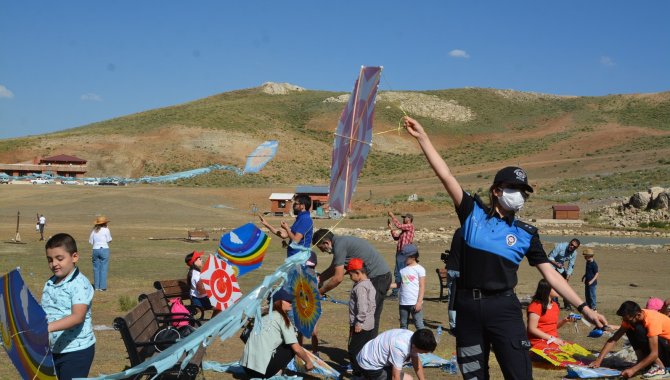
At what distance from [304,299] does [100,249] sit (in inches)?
346

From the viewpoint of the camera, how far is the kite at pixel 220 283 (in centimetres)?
847

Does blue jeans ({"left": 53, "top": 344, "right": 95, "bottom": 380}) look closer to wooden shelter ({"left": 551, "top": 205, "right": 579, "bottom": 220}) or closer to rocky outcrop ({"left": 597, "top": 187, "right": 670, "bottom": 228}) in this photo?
rocky outcrop ({"left": 597, "top": 187, "right": 670, "bottom": 228})

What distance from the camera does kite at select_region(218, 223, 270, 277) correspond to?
9.62m

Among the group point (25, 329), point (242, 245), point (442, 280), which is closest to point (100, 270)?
point (242, 245)

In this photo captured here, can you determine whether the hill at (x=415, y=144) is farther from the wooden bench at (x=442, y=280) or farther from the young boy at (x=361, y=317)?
the young boy at (x=361, y=317)

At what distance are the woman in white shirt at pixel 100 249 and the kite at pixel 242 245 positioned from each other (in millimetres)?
5735

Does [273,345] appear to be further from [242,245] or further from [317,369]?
[242,245]

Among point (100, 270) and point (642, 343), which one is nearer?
point (642, 343)

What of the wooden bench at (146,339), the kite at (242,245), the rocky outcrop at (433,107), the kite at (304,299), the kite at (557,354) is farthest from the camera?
the rocky outcrop at (433,107)

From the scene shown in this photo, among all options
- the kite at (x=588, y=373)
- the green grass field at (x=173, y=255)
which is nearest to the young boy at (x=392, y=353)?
the green grass field at (x=173, y=255)

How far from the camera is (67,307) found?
4.84 meters

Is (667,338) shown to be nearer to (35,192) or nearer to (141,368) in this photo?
(141,368)

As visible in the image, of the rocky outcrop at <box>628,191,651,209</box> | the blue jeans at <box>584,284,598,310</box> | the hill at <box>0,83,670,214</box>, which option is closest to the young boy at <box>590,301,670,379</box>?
the blue jeans at <box>584,284,598,310</box>

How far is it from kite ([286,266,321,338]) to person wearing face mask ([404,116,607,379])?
2463 mm
